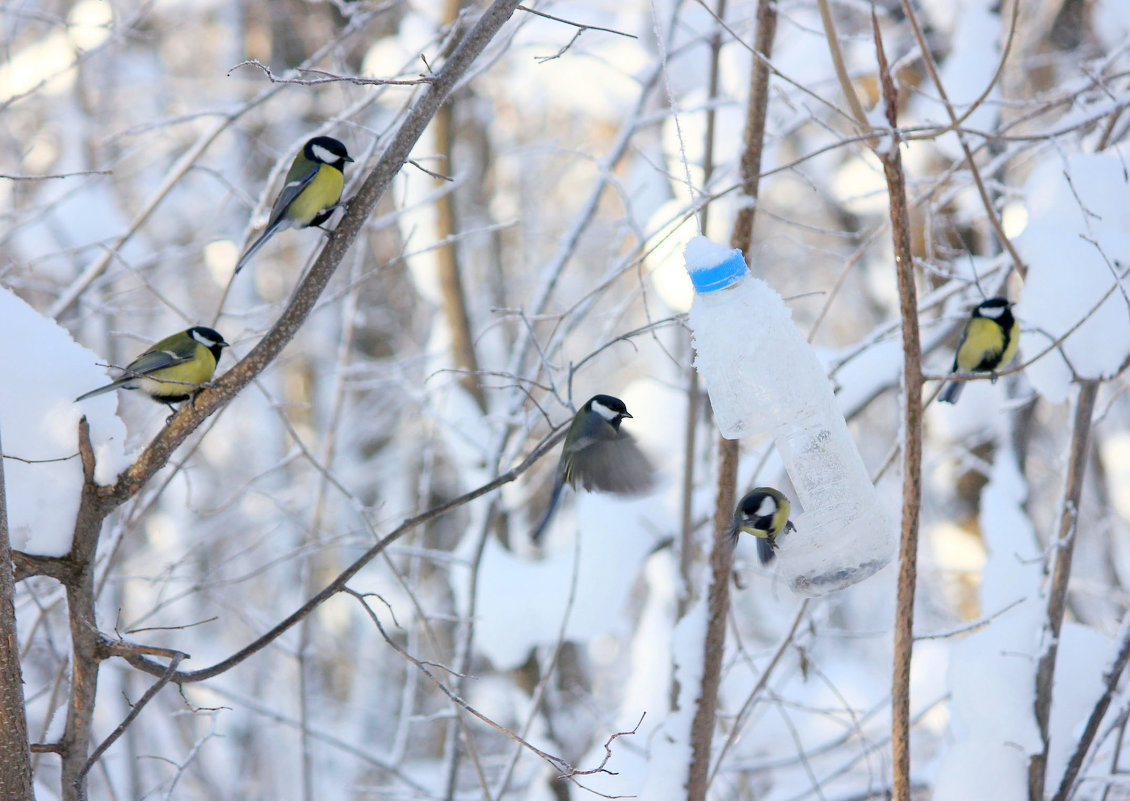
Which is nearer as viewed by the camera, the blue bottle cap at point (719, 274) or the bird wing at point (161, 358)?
the blue bottle cap at point (719, 274)


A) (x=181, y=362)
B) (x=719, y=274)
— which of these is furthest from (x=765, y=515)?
(x=181, y=362)

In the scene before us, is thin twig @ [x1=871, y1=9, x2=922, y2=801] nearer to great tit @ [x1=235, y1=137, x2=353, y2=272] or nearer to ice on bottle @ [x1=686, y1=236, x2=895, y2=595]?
ice on bottle @ [x1=686, y1=236, x2=895, y2=595]

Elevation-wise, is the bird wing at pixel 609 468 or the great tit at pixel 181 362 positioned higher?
the great tit at pixel 181 362

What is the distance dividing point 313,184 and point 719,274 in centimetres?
134

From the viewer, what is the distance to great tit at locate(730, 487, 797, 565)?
1.82 metres

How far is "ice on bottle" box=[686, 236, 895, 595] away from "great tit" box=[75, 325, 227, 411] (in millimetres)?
1211

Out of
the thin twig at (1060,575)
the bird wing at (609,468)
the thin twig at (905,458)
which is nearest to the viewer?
the thin twig at (905,458)

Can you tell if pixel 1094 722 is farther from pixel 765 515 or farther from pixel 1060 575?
pixel 765 515

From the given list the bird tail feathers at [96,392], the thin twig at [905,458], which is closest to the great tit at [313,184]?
the bird tail feathers at [96,392]

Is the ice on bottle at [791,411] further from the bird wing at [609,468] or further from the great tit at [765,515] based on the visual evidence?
the bird wing at [609,468]

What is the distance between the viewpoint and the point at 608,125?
788cm

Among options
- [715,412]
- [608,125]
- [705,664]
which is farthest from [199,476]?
[715,412]

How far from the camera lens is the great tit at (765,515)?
1818 millimetres

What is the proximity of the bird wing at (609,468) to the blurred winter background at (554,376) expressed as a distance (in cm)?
21
